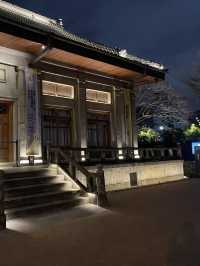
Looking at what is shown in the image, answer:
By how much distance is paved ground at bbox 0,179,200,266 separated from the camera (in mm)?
5238

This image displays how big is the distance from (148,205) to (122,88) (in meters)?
9.88

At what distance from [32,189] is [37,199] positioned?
0.59 meters

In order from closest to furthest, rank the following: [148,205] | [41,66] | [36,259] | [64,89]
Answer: [36,259]
[148,205]
[41,66]
[64,89]

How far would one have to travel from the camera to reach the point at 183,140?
34.3 metres

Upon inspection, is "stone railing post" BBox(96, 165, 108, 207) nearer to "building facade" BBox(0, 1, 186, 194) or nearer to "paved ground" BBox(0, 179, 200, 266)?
"paved ground" BBox(0, 179, 200, 266)

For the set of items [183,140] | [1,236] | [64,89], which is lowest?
[1,236]

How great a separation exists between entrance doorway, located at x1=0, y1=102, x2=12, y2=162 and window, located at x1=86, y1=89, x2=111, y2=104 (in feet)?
16.2

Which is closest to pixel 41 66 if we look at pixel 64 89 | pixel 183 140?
pixel 64 89

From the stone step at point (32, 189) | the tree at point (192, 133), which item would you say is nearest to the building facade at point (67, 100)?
the stone step at point (32, 189)

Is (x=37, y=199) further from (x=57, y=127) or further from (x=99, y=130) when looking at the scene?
(x=99, y=130)

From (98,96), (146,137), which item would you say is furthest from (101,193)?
(146,137)

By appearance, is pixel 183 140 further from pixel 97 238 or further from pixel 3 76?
pixel 97 238

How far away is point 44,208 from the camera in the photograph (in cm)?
930

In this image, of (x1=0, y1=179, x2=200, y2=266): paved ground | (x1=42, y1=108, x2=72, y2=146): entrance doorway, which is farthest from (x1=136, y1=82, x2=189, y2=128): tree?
(x1=0, y1=179, x2=200, y2=266): paved ground
